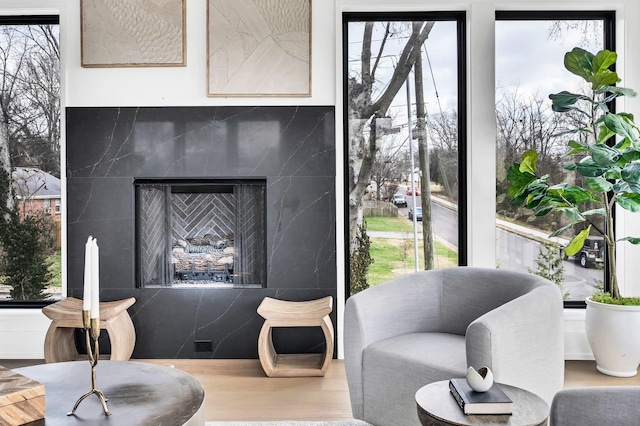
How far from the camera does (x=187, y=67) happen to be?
3805 millimetres

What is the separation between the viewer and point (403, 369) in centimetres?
244

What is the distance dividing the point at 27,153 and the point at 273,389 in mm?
2458

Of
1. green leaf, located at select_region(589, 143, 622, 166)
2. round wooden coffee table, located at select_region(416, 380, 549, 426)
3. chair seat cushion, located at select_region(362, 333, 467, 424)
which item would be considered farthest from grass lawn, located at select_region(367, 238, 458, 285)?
round wooden coffee table, located at select_region(416, 380, 549, 426)

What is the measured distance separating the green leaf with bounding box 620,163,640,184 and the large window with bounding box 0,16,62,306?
3.68m

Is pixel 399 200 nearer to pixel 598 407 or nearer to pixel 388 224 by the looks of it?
pixel 388 224

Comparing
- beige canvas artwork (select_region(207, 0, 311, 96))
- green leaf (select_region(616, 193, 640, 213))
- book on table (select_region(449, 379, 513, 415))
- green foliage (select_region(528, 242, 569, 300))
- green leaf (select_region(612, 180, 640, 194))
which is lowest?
book on table (select_region(449, 379, 513, 415))

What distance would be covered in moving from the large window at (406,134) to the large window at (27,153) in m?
2.12

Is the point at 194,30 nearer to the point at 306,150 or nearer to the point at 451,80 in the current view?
the point at 306,150

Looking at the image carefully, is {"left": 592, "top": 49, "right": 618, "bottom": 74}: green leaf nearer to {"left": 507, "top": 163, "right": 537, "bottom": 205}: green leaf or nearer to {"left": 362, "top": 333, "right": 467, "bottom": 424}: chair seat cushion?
{"left": 507, "top": 163, "right": 537, "bottom": 205}: green leaf

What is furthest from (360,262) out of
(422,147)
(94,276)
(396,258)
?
(94,276)

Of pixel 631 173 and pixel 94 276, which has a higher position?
pixel 631 173

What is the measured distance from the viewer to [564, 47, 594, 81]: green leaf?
3.41m

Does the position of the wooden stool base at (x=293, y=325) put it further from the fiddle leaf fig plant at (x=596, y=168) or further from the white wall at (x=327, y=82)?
the fiddle leaf fig plant at (x=596, y=168)

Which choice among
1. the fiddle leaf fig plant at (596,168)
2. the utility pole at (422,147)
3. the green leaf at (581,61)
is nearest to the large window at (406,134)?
the utility pole at (422,147)
